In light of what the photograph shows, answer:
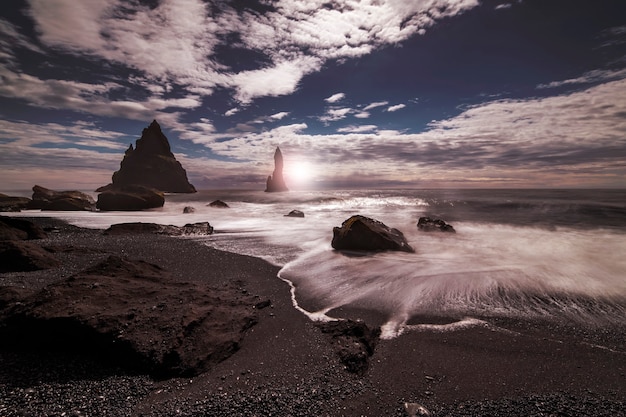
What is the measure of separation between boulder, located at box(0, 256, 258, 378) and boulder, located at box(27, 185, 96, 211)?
29.2 meters

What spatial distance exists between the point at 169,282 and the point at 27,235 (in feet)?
31.8

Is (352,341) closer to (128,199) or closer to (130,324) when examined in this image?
(130,324)

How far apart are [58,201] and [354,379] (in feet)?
114

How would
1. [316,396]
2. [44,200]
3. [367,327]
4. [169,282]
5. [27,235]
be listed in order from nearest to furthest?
[316,396]
[367,327]
[169,282]
[27,235]
[44,200]

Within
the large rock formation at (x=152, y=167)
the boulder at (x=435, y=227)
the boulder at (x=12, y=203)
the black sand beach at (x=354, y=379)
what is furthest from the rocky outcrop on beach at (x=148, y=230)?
the large rock formation at (x=152, y=167)

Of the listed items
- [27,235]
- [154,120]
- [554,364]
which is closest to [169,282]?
[554,364]

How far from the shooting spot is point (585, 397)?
11.4ft

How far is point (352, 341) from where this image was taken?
4445 millimetres

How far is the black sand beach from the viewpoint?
3.20m

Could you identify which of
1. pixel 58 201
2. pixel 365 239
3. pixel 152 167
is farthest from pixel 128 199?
pixel 152 167

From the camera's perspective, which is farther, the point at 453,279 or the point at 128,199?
the point at 128,199

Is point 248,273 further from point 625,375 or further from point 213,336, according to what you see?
point 625,375

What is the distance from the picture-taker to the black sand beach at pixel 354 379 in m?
3.20

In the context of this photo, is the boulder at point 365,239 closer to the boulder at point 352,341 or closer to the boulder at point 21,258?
the boulder at point 352,341
